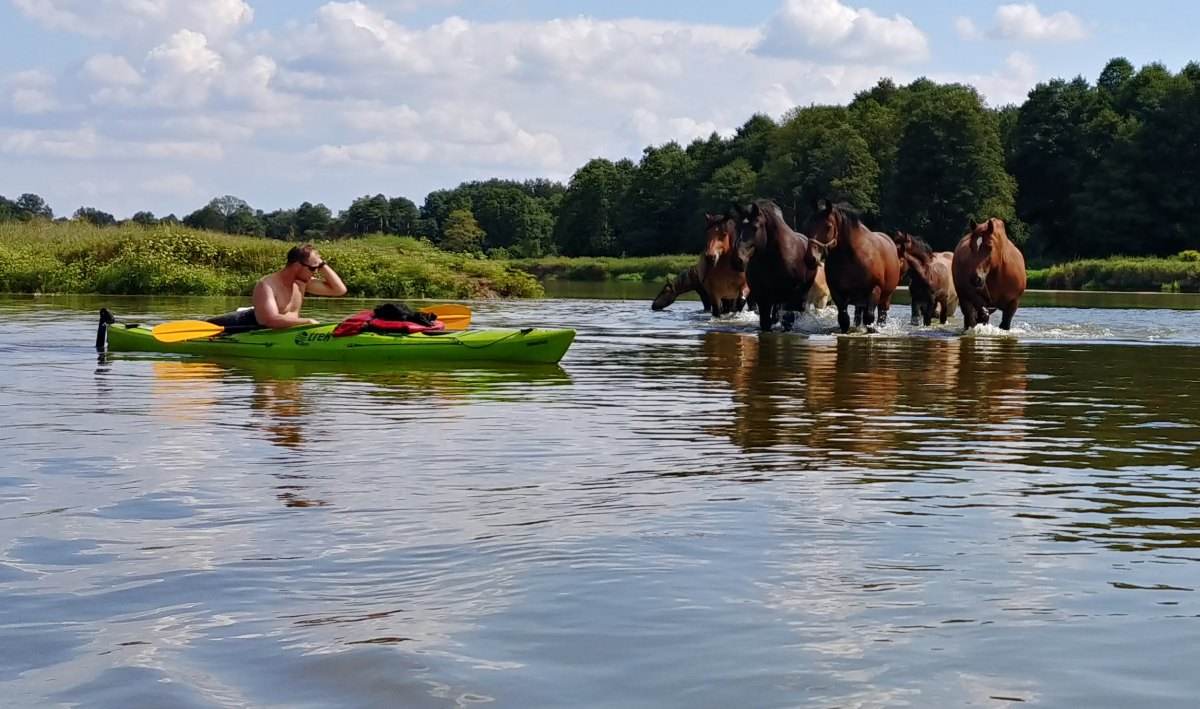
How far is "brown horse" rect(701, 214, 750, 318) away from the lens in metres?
24.9

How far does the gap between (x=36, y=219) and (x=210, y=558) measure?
146ft

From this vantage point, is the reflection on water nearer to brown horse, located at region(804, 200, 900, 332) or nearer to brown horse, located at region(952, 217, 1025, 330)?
brown horse, located at region(952, 217, 1025, 330)

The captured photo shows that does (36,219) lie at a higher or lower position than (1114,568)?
higher

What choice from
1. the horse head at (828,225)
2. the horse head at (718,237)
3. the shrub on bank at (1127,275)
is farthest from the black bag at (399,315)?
the shrub on bank at (1127,275)

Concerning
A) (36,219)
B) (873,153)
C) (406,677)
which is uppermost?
(873,153)

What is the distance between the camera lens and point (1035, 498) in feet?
24.2

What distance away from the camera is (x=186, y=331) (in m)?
17.4

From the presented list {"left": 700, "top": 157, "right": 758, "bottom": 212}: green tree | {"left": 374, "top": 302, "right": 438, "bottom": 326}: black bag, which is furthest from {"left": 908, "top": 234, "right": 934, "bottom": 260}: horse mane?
{"left": 700, "top": 157, "right": 758, "bottom": 212}: green tree

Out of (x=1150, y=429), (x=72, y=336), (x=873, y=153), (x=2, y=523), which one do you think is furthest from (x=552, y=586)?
(x=873, y=153)

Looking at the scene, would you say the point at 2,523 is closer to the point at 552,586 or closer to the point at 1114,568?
the point at 552,586

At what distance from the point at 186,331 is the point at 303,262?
6.72ft

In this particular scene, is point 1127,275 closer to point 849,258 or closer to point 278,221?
point 849,258

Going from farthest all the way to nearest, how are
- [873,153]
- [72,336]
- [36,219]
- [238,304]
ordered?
[873,153]
[36,219]
[238,304]
[72,336]

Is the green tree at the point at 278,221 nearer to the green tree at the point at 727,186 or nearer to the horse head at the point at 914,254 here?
the green tree at the point at 727,186
